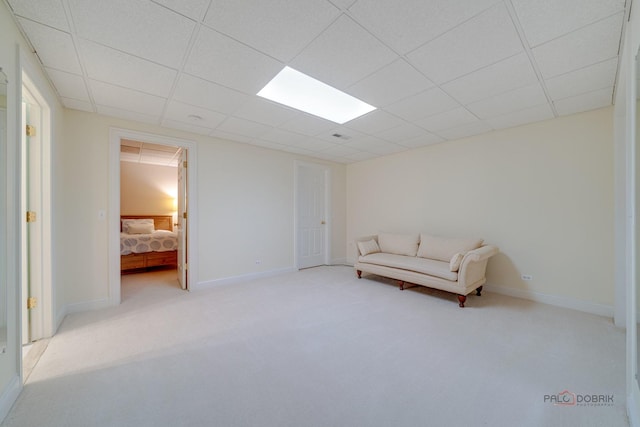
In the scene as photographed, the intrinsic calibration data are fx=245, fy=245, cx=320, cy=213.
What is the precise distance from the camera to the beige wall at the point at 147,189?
20.5 feet

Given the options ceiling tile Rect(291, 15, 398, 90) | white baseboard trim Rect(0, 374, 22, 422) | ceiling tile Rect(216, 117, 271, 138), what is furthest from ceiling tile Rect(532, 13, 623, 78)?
white baseboard trim Rect(0, 374, 22, 422)

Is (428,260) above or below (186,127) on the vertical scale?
below

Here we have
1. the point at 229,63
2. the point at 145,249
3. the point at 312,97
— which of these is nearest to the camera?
the point at 229,63

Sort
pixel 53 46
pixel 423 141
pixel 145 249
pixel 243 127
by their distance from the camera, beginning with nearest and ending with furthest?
pixel 53 46, pixel 243 127, pixel 423 141, pixel 145 249

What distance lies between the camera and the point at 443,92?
7.98 feet

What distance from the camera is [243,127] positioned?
342 centimetres

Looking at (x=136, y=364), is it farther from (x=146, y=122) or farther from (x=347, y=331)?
(x=146, y=122)

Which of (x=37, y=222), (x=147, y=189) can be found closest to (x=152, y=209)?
(x=147, y=189)

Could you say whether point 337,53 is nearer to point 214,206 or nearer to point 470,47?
point 470,47

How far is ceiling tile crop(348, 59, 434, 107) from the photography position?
6.82 feet

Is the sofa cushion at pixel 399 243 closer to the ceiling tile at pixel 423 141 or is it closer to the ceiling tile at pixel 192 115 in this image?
the ceiling tile at pixel 423 141

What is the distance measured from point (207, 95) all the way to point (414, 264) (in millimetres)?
3313

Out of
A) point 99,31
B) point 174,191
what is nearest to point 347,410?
point 99,31

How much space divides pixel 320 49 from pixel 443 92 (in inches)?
53.9
